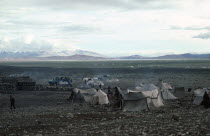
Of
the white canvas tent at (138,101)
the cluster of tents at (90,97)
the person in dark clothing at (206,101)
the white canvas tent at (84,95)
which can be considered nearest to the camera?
the white canvas tent at (138,101)

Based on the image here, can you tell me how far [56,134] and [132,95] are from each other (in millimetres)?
14657

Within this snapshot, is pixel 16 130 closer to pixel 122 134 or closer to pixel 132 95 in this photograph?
pixel 122 134

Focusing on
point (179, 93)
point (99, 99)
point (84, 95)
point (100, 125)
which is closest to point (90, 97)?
point (84, 95)

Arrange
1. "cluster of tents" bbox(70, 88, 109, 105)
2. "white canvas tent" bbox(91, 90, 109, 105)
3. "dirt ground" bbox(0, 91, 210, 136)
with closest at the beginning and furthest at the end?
"dirt ground" bbox(0, 91, 210, 136) → "white canvas tent" bbox(91, 90, 109, 105) → "cluster of tents" bbox(70, 88, 109, 105)

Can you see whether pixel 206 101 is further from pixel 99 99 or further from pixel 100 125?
pixel 100 125

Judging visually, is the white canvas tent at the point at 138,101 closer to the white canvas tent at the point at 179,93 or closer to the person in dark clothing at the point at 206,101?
the person in dark clothing at the point at 206,101

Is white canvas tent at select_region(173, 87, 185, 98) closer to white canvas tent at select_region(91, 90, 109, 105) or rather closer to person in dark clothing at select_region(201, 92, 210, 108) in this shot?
white canvas tent at select_region(91, 90, 109, 105)

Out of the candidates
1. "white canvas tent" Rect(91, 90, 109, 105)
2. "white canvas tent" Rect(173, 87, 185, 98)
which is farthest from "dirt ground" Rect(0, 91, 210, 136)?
"white canvas tent" Rect(173, 87, 185, 98)

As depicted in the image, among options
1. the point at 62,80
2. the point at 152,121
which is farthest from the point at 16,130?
the point at 62,80

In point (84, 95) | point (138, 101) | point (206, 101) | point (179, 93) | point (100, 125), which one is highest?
point (138, 101)

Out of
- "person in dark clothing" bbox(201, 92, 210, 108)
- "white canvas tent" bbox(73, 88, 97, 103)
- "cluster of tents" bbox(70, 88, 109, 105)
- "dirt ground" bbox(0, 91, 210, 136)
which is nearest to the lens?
"dirt ground" bbox(0, 91, 210, 136)

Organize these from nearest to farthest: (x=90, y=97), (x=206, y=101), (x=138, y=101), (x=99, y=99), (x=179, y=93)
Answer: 1. (x=138, y=101)
2. (x=206, y=101)
3. (x=99, y=99)
4. (x=90, y=97)
5. (x=179, y=93)

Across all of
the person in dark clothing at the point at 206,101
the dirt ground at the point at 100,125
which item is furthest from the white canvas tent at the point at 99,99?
the person in dark clothing at the point at 206,101

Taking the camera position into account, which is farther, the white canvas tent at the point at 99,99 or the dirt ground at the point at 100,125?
the white canvas tent at the point at 99,99
